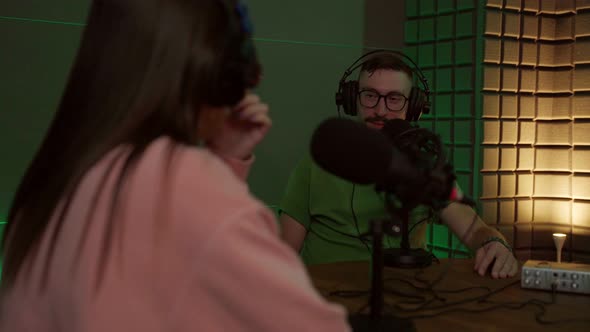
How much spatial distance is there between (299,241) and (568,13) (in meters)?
2.37

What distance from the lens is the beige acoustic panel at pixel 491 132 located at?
3281 millimetres

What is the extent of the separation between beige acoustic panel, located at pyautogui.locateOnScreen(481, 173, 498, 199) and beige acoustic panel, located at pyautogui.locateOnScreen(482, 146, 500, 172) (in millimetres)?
39

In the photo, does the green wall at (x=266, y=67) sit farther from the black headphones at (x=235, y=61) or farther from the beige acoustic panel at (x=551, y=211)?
the black headphones at (x=235, y=61)

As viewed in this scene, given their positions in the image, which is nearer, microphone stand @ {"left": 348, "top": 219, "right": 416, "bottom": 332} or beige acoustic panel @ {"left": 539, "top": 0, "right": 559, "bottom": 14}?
microphone stand @ {"left": 348, "top": 219, "right": 416, "bottom": 332}

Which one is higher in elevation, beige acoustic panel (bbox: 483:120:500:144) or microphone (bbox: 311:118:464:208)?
beige acoustic panel (bbox: 483:120:500:144)

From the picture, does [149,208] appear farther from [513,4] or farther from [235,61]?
[513,4]

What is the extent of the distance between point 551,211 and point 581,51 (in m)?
0.94

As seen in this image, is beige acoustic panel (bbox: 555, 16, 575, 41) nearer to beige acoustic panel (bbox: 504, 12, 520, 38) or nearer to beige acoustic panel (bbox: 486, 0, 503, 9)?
beige acoustic panel (bbox: 504, 12, 520, 38)

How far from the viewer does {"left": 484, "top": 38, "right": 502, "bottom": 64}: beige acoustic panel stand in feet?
10.7

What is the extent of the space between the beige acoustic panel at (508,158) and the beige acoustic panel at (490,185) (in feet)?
0.26

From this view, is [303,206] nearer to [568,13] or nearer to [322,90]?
[322,90]

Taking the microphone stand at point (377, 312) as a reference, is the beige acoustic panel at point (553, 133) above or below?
above

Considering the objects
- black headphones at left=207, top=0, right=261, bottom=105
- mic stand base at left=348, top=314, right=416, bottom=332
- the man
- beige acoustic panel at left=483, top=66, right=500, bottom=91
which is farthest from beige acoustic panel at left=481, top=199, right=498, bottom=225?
black headphones at left=207, top=0, right=261, bottom=105

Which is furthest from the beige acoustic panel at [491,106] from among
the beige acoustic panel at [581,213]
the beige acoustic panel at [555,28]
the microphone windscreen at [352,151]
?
the microphone windscreen at [352,151]
